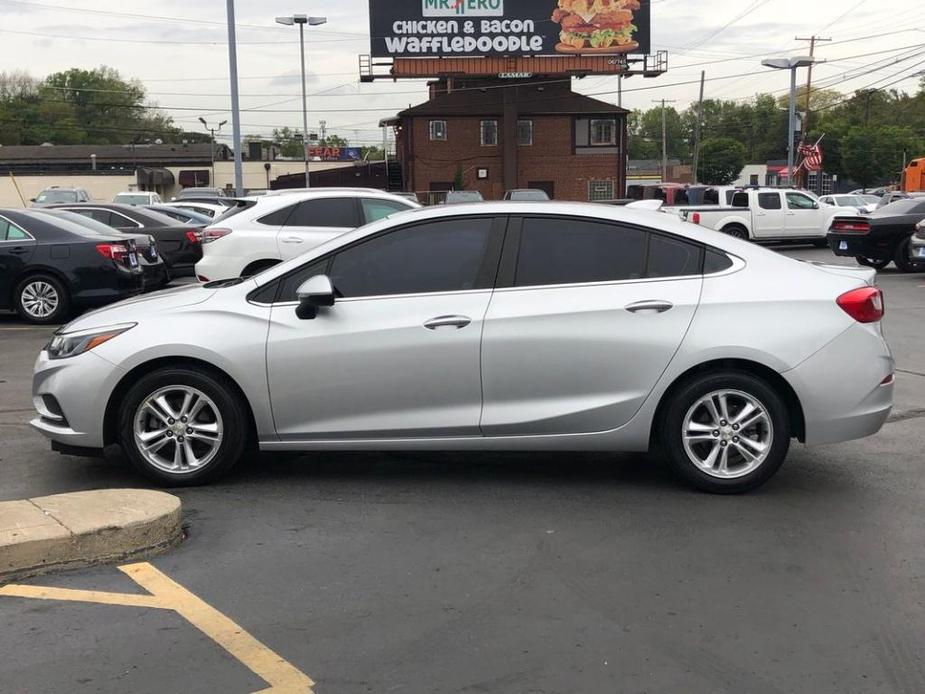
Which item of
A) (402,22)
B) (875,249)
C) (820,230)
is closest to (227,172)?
(402,22)

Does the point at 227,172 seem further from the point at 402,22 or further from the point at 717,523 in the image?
the point at 717,523

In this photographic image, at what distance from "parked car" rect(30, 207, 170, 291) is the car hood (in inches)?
300

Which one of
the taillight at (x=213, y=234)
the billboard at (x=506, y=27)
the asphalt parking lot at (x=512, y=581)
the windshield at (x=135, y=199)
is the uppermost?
the billboard at (x=506, y=27)

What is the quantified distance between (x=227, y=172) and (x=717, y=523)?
7586 centimetres

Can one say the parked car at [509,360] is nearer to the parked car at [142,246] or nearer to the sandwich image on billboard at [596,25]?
the parked car at [142,246]

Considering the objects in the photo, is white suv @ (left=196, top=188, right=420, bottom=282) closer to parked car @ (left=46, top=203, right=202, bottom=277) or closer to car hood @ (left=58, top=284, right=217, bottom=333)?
parked car @ (left=46, top=203, right=202, bottom=277)

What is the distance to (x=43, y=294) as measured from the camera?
42.4 ft

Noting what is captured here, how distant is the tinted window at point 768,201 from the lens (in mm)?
28406

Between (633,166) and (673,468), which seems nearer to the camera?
(673,468)

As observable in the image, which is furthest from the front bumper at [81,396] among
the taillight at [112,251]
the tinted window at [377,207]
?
the taillight at [112,251]

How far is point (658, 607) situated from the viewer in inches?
163

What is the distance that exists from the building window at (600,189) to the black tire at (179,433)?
48.9 meters

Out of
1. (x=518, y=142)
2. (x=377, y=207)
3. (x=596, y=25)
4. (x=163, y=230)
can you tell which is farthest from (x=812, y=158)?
(x=377, y=207)

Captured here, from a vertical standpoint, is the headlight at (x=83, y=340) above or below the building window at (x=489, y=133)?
below
